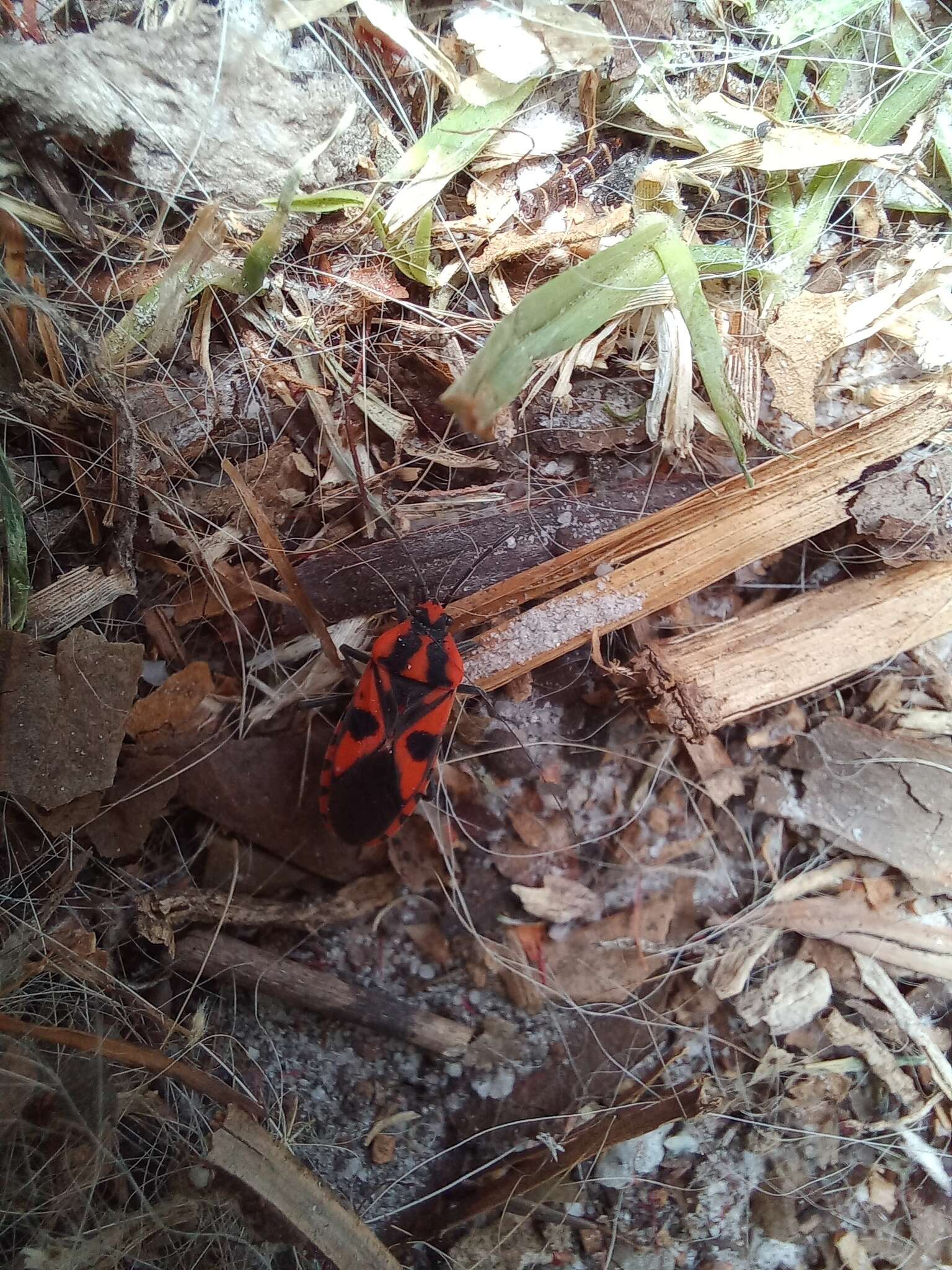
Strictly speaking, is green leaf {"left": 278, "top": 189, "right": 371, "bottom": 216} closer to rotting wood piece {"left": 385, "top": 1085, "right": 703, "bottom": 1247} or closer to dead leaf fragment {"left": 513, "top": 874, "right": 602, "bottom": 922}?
dead leaf fragment {"left": 513, "top": 874, "right": 602, "bottom": 922}

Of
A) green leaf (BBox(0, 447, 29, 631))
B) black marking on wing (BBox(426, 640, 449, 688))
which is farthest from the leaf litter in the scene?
black marking on wing (BBox(426, 640, 449, 688))

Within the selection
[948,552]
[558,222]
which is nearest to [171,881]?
[558,222]

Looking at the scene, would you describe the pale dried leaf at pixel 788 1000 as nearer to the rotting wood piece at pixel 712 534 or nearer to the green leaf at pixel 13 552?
the rotting wood piece at pixel 712 534

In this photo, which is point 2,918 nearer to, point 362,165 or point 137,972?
point 137,972

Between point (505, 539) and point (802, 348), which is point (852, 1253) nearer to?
point (505, 539)

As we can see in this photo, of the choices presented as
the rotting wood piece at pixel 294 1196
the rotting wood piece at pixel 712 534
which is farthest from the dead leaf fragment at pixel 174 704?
the rotting wood piece at pixel 294 1196

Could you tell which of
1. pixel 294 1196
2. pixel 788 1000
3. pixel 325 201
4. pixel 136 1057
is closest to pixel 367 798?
pixel 136 1057
